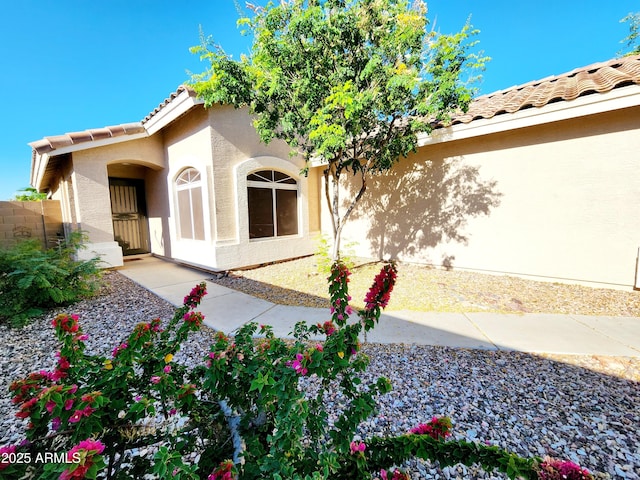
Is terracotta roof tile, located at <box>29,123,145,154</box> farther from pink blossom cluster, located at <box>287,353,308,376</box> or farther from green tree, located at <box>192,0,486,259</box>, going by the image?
pink blossom cluster, located at <box>287,353,308,376</box>

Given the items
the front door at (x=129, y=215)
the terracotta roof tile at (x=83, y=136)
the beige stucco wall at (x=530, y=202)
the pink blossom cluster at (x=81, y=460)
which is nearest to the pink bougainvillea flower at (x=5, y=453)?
the pink blossom cluster at (x=81, y=460)

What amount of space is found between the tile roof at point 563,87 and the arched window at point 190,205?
23.7 ft

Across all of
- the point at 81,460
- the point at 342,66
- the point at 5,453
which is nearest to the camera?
the point at 81,460

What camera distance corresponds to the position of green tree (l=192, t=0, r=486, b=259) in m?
5.15

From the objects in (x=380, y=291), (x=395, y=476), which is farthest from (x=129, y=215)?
(x=395, y=476)

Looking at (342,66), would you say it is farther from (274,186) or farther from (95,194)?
(95,194)

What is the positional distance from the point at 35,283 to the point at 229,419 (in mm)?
5081

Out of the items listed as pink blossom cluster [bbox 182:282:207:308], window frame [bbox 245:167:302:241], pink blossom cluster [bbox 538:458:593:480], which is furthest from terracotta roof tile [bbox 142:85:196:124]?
pink blossom cluster [bbox 538:458:593:480]

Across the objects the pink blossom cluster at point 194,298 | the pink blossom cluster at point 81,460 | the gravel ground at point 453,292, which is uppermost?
the pink blossom cluster at point 194,298

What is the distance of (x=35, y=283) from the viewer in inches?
179

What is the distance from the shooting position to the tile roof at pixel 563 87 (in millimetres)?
5195

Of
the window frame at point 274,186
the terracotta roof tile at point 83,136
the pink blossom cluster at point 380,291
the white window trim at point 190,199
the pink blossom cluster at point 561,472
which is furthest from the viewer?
the window frame at point 274,186

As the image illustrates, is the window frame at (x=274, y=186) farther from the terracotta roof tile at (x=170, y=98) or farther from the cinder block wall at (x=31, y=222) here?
the cinder block wall at (x=31, y=222)

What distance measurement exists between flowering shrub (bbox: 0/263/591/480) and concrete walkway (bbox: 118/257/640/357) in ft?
7.72
